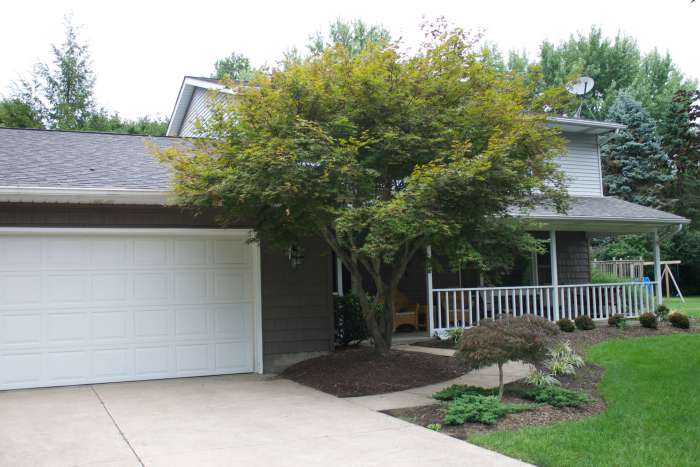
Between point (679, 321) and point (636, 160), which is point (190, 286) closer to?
point (679, 321)

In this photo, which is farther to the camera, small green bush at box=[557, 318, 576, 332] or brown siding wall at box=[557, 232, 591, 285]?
brown siding wall at box=[557, 232, 591, 285]

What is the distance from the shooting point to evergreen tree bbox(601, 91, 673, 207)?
93.2 ft

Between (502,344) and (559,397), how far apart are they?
0.87 metres

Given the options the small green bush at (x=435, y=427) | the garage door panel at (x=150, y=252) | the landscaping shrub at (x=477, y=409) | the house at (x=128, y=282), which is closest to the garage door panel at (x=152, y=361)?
the house at (x=128, y=282)

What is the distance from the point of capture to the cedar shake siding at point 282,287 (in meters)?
9.56

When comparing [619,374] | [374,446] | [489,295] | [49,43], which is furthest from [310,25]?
[374,446]

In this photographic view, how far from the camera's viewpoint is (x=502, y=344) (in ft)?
24.2

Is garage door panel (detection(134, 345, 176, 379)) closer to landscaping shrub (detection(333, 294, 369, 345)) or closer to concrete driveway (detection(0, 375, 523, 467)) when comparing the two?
concrete driveway (detection(0, 375, 523, 467))

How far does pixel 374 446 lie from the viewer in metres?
5.87

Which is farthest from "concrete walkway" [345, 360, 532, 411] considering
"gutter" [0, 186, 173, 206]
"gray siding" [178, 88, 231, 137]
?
"gray siding" [178, 88, 231, 137]

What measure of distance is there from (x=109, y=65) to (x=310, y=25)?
11.4 meters

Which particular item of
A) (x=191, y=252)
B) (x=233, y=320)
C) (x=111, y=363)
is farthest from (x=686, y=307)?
(x=111, y=363)

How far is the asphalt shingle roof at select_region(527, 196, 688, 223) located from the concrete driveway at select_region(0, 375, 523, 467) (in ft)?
24.6

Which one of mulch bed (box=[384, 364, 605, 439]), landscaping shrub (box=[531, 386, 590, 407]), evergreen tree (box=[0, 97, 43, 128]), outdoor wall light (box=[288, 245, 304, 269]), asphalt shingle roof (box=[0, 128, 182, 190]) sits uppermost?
evergreen tree (box=[0, 97, 43, 128])
